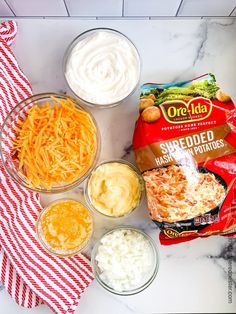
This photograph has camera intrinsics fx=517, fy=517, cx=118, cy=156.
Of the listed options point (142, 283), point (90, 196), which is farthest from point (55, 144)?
point (142, 283)

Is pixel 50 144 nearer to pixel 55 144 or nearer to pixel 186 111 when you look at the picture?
pixel 55 144

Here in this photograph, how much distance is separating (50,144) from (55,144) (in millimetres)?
11

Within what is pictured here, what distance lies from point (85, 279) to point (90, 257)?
0.06m

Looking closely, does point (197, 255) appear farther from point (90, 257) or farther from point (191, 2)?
point (191, 2)

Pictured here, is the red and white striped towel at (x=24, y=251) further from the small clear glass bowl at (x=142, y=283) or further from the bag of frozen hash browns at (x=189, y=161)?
the bag of frozen hash browns at (x=189, y=161)

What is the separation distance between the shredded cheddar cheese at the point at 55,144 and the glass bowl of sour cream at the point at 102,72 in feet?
0.16

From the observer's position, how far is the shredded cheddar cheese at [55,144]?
1.19 metres

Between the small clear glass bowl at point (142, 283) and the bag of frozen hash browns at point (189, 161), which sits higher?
the bag of frozen hash browns at point (189, 161)

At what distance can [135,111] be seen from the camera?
132 cm

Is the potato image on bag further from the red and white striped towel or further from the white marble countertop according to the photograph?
the red and white striped towel

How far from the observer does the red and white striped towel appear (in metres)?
1.27

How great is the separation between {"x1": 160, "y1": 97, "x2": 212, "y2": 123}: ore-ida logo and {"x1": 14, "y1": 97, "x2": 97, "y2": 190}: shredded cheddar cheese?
18 cm

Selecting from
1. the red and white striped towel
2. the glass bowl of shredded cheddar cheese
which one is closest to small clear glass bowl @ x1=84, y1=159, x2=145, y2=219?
the glass bowl of shredded cheddar cheese

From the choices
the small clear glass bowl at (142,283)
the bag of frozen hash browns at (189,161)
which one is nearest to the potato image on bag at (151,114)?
the bag of frozen hash browns at (189,161)
